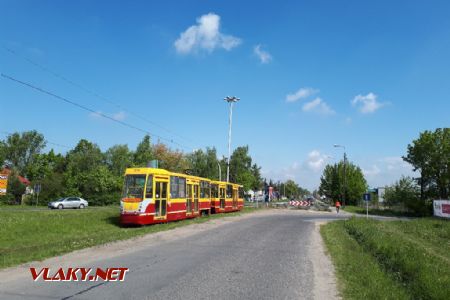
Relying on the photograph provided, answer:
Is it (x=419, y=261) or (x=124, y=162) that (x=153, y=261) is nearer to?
(x=419, y=261)

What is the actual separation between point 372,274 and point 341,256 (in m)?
3.54

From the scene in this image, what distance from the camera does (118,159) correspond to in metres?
80.9

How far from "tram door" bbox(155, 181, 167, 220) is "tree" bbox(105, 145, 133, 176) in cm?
5510

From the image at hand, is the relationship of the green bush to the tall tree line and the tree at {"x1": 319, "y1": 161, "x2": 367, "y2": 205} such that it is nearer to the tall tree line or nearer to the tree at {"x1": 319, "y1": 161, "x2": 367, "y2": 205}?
the tall tree line

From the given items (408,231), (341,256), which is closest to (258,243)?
(341,256)

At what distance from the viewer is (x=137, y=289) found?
8.50 metres

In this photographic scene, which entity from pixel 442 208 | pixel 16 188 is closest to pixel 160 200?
pixel 442 208

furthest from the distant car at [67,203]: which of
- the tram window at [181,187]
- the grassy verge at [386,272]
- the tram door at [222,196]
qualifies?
the grassy verge at [386,272]

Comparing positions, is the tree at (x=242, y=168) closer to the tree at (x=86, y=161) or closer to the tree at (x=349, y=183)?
the tree at (x=349, y=183)

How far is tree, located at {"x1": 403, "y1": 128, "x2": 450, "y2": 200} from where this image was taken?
52.4m

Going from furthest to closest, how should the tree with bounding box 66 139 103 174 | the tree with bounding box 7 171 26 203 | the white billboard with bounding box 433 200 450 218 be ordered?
the tree with bounding box 66 139 103 174 < the tree with bounding box 7 171 26 203 < the white billboard with bounding box 433 200 450 218

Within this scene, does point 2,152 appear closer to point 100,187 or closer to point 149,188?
point 100,187

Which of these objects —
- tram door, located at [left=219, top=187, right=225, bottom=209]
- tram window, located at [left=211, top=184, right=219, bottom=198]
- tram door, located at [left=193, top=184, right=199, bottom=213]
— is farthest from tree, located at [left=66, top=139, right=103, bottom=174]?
tram door, located at [left=193, top=184, right=199, bottom=213]

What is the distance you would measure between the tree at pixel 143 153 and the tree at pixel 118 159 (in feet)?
4.57
